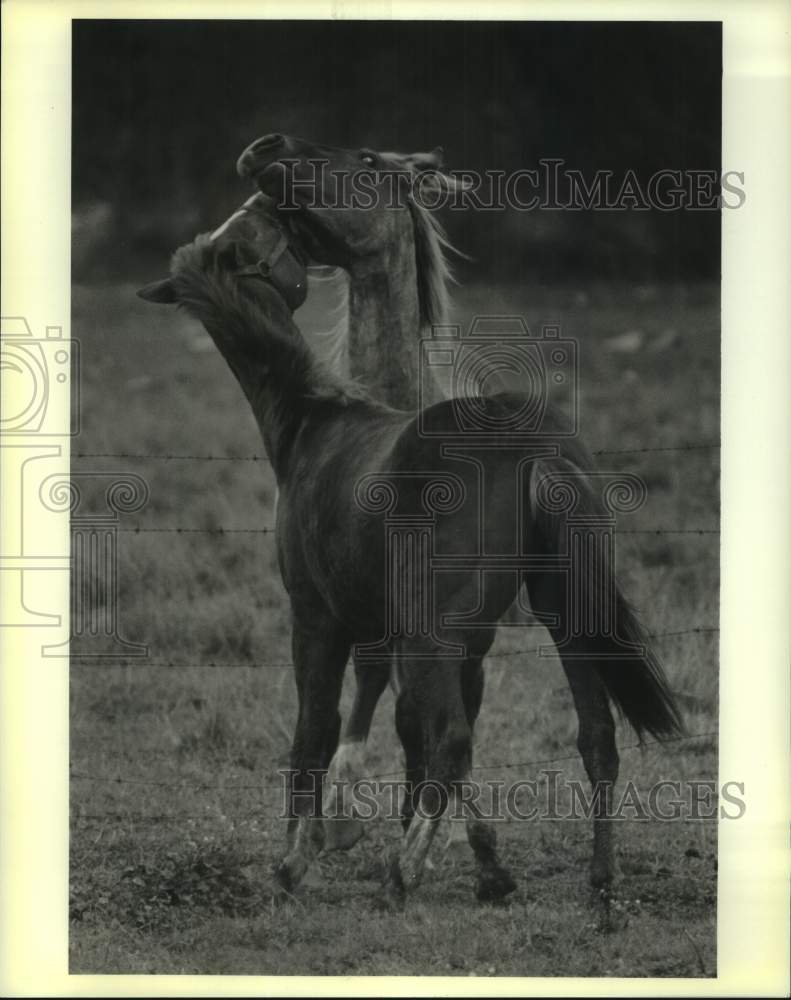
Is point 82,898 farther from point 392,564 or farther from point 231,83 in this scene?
point 231,83

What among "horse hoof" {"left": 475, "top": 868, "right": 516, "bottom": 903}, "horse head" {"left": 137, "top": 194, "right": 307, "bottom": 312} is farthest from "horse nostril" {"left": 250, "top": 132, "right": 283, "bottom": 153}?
"horse hoof" {"left": 475, "top": 868, "right": 516, "bottom": 903}

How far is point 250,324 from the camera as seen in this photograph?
6219 millimetres

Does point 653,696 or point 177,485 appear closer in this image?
point 653,696

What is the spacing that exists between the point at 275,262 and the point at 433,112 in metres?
0.85

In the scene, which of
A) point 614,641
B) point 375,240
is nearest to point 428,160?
point 375,240

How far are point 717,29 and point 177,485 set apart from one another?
2.80 metres

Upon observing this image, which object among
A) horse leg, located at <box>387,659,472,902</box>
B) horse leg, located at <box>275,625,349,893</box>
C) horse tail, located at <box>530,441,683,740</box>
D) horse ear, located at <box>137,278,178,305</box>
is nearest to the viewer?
horse leg, located at <box>387,659,472,902</box>

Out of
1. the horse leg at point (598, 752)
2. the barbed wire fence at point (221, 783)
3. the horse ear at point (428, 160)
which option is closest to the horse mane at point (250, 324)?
the barbed wire fence at point (221, 783)

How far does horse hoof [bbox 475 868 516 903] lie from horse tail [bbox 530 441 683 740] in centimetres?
75

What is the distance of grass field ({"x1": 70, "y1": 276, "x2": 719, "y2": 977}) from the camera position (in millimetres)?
6137

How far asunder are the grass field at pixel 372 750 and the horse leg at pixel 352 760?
61 millimetres

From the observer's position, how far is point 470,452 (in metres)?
6.04

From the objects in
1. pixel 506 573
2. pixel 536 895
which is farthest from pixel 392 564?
pixel 536 895

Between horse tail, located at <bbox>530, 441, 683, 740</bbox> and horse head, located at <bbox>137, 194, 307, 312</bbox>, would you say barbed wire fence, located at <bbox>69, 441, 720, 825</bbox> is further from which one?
horse head, located at <bbox>137, 194, 307, 312</bbox>
